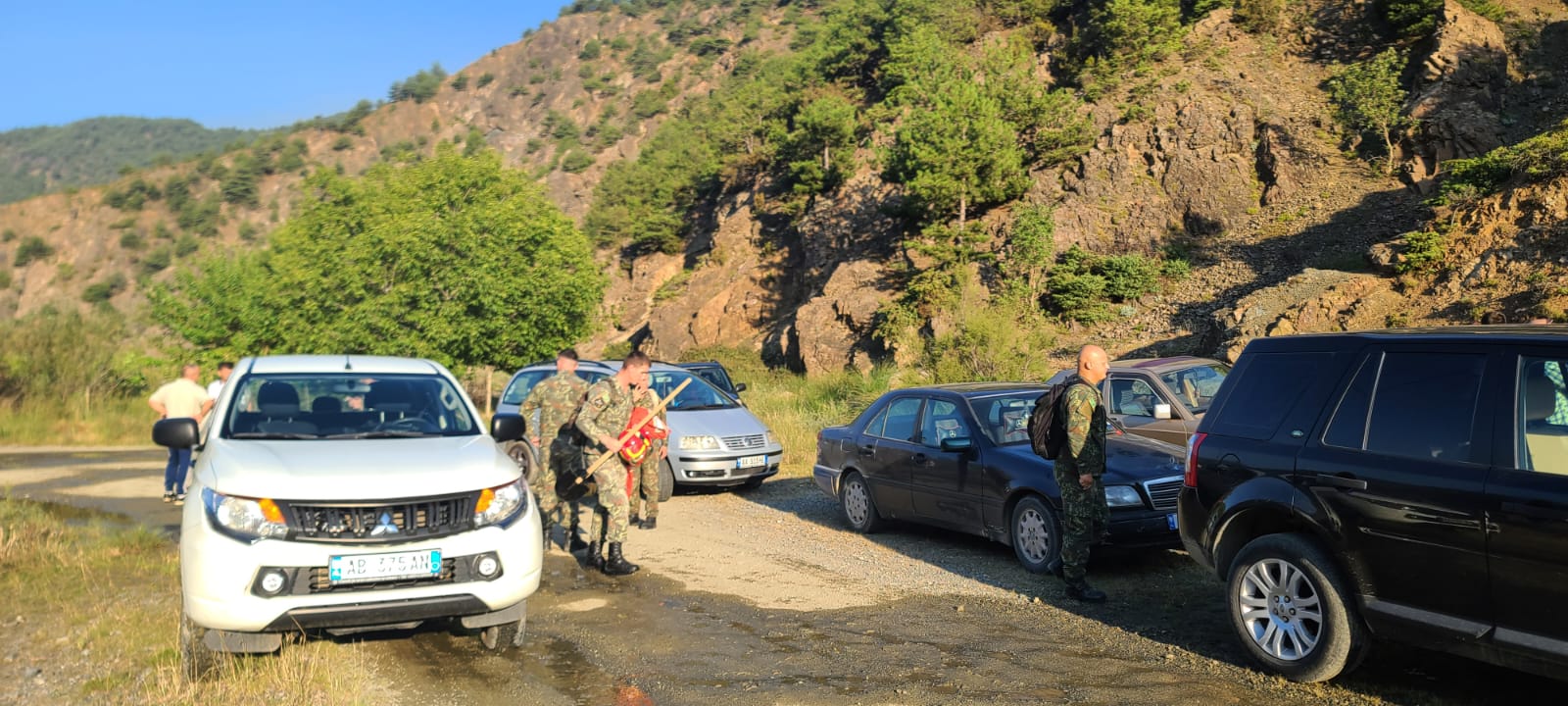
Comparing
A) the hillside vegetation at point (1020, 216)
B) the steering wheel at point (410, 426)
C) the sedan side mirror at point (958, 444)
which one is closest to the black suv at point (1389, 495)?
the sedan side mirror at point (958, 444)

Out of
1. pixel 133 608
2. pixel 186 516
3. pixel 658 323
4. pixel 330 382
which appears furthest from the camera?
pixel 658 323

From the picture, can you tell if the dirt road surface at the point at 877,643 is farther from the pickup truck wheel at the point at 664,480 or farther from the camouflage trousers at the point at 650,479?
the pickup truck wheel at the point at 664,480

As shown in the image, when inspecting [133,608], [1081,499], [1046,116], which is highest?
[1046,116]

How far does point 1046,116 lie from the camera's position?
31.0m

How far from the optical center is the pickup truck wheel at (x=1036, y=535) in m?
8.00

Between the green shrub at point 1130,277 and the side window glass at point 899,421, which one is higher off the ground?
the green shrub at point 1130,277

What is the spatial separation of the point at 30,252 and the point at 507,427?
111 meters

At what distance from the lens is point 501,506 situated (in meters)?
5.91

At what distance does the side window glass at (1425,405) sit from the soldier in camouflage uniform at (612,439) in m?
5.38

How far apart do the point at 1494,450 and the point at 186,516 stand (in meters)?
6.35

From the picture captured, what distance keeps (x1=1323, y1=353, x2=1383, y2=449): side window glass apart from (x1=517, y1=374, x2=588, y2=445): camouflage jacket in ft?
20.7

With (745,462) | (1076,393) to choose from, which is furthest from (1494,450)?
(745,462)

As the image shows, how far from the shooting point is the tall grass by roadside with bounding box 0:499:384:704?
17.4ft

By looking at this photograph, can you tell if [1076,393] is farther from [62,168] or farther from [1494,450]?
[62,168]
